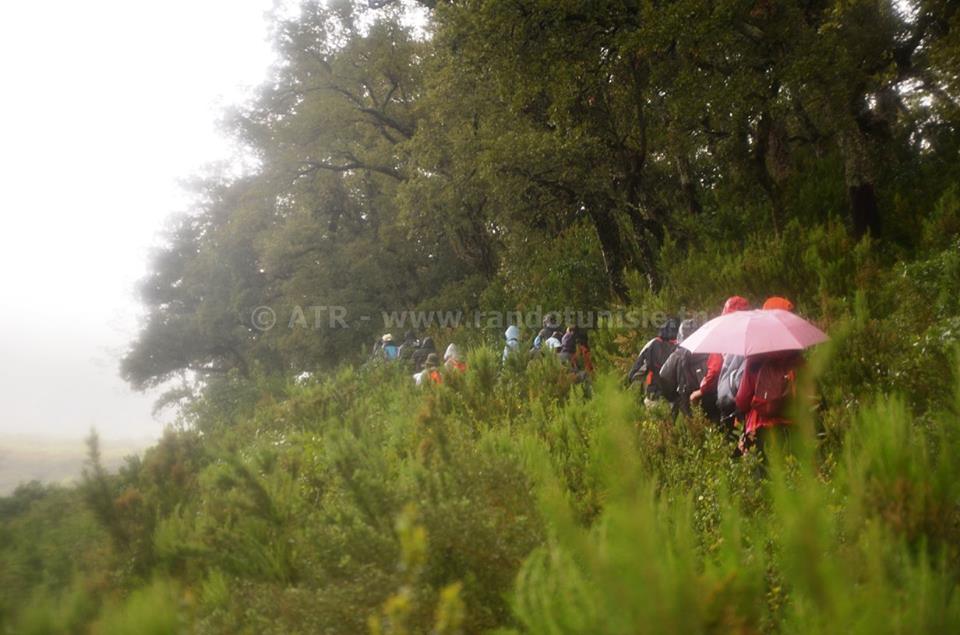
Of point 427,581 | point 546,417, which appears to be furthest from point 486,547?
point 546,417

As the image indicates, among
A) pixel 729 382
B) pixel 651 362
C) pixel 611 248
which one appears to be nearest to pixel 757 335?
pixel 729 382

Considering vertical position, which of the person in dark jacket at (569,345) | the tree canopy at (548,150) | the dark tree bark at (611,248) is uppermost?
the tree canopy at (548,150)

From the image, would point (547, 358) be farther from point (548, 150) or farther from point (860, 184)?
point (860, 184)

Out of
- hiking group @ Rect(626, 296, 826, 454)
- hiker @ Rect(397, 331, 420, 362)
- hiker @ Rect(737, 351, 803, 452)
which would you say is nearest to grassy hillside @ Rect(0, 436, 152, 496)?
hiking group @ Rect(626, 296, 826, 454)

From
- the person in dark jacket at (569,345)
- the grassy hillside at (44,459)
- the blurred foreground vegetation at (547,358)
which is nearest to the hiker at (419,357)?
the blurred foreground vegetation at (547,358)

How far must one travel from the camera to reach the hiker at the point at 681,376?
5258 millimetres

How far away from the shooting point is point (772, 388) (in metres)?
3.94

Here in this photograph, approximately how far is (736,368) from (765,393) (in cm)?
48

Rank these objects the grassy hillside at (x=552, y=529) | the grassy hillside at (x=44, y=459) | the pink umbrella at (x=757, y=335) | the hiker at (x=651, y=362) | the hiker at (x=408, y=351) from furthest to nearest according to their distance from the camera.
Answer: the hiker at (x=408, y=351)
the hiker at (x=651, y=362)
the pink umbrella at (x=757, y=335)
the grassy hillside at (x=44, y=459)
the grassy hillside at (x=552, y=529)

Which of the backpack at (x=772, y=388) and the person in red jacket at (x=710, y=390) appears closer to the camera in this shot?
the backpack at (x=772, y=388)

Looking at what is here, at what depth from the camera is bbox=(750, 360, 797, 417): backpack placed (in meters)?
3.87

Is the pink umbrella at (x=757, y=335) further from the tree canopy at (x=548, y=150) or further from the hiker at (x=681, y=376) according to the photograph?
the tree canopy at (x=548, y=150)

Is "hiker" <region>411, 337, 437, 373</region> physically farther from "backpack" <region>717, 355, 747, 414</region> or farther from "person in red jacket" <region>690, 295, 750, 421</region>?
"backpack" <region>717, 355, 747, 414</region>

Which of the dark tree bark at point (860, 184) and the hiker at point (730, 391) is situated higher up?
the dark tree bark at point (860, 184)
